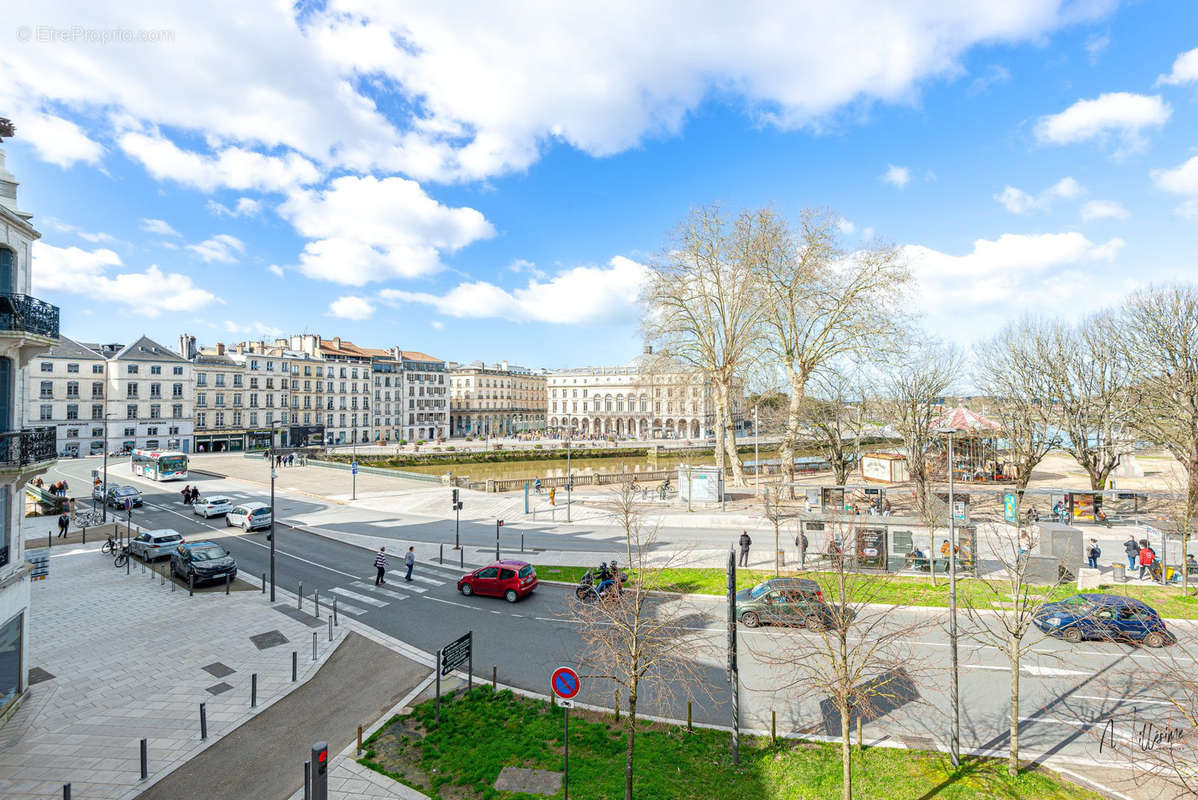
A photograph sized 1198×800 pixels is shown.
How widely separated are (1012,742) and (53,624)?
26.3 meters

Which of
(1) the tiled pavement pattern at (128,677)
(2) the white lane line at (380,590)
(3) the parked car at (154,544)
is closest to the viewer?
(1) the tiled pavement pattern at (128,677)

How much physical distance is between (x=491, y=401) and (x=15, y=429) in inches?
4305

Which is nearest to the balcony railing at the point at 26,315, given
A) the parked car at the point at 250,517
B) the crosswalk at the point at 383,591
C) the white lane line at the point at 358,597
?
the crosswalk at the point at 383,591

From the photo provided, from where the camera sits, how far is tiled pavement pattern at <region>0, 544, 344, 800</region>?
10219 millimetres

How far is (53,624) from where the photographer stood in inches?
675

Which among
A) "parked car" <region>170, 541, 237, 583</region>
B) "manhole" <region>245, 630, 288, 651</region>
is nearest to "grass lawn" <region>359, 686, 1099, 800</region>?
"manhole" <region>245, 630, 288, 651</region>

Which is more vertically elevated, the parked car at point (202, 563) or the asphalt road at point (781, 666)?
the parked car at point (202, 563)

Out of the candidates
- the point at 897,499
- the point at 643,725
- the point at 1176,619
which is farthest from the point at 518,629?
the point at 897,499

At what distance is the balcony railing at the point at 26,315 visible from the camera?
1136 centimetres

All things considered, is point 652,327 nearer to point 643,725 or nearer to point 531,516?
point 531,516

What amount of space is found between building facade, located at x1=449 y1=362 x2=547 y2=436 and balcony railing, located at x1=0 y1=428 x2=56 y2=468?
103005 mm

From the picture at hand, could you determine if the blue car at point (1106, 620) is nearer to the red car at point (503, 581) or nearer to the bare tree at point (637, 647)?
the bare tree at point (637, 647)

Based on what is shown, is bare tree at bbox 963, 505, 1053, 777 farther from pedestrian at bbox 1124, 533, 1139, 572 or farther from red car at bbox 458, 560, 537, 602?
red car at bbox 458, 560, 537, 602

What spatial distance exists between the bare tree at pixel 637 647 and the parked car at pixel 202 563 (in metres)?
14.8
